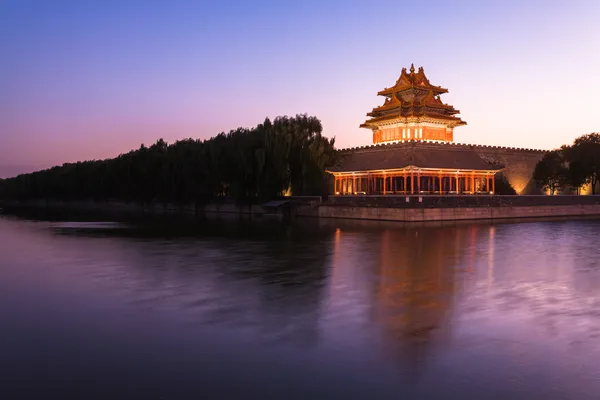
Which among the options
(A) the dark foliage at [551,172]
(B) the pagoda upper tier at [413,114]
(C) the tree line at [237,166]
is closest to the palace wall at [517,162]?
(A) the dark foliage at [551,172]

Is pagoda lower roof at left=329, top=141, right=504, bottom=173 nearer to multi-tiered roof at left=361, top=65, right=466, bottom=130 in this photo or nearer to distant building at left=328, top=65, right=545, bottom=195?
distant building at left=328, top=65, right=545, bottom=195

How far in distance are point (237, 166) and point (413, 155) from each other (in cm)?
1560

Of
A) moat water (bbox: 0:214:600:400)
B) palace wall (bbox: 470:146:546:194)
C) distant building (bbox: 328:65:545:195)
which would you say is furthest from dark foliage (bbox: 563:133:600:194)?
moat water (bbox: 0:214:600:400)

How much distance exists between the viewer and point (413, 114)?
5694cm

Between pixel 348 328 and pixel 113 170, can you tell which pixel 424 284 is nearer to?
pixel 348 328

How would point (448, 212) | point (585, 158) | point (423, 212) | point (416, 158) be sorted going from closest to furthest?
point (423, 212), point (448, 212), point (416, 158), point (585, 158)

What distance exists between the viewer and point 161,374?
21.7 ft

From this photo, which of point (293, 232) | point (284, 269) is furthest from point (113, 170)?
point (284, 269)

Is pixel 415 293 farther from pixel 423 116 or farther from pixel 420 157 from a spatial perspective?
pixel 423 116

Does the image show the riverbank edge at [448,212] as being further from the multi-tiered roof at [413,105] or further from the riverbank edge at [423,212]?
the multi-tiered roof at [413,105]

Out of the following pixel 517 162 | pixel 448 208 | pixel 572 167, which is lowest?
pixel 448 208

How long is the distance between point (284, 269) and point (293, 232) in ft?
43.9

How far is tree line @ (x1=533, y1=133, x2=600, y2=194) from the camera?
5569 cm

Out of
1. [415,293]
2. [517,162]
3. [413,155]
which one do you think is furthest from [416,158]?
[415,293]
